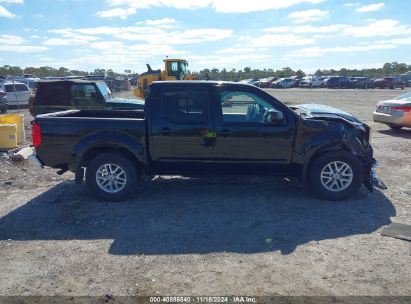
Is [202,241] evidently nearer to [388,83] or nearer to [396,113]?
[396,113]

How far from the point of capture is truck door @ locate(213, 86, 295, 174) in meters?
6.29

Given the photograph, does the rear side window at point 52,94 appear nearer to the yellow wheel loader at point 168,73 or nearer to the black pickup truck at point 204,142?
the black pickup truck at point 204,142

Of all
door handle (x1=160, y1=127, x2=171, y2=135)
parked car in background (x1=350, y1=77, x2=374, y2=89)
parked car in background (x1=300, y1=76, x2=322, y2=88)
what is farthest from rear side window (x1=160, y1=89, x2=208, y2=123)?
parked car in background (x1=300, y1=76, x2=322, y2=88)

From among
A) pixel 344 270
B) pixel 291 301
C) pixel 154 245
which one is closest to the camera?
pixel 291 301

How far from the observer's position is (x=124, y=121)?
6.31 m

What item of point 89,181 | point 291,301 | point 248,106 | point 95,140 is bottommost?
point 291,301

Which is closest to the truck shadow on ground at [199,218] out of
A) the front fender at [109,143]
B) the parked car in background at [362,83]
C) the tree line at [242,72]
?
the front fender at [109,143]

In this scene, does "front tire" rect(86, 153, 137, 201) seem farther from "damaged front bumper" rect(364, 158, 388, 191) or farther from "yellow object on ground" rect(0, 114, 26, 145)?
"yellow object on ground" rect(0, 114, 26, 145)

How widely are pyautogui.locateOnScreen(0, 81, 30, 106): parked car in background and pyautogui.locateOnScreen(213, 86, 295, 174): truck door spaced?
67.5 ft

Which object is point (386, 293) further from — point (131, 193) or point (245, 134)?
point (131, 193)

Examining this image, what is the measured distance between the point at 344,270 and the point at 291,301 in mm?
884

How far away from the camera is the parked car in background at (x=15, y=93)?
2372 cm

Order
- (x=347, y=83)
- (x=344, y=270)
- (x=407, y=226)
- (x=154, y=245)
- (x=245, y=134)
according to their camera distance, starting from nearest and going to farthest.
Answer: (x=344, y=270), (x=154, y=245), (x=407, y=226), (x=245, y=134), (x=347, y=83)

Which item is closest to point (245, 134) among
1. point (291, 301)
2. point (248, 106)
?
point (248, 106)
